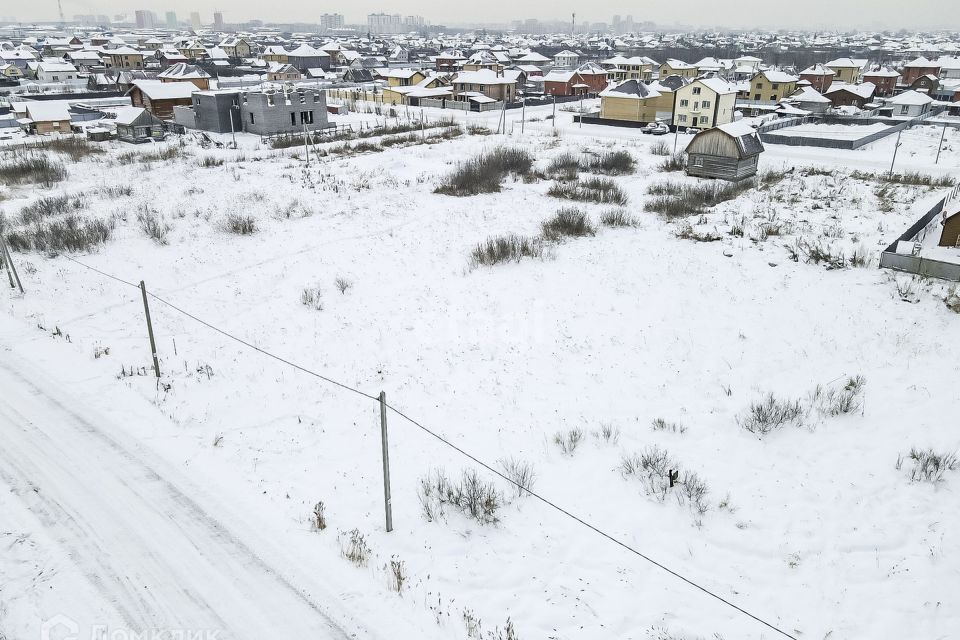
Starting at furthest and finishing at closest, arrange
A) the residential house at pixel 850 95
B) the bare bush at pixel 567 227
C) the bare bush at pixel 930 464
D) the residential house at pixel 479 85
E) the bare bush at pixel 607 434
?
1. the residential house at pixel 479 85
2. the residential house at pixel 850 95
3. the bare bush at pixel 567 227
4. the bare bush at pixel 607 434
5. the bare bush at pixel 930 464

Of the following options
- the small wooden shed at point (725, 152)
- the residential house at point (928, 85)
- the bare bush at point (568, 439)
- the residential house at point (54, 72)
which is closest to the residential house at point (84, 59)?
the residential house at point (54, 72)

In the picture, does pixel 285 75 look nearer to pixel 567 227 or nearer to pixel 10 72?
pixel 10 72

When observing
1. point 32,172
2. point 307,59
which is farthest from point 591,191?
point 307,59

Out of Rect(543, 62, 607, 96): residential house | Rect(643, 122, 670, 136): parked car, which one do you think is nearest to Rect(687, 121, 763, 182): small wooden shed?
Rect(643, 122, 670, 136): parked car

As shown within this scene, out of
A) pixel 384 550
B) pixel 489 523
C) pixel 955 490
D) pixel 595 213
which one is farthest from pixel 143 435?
pixel 595 213

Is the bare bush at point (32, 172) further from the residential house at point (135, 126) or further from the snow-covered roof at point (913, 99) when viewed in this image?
the snow-covered roof at point (913, 99)
